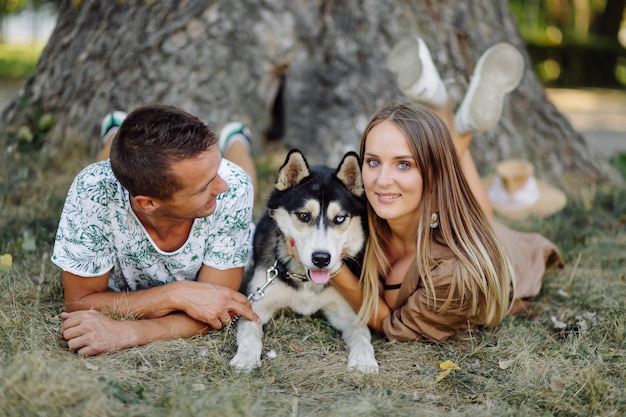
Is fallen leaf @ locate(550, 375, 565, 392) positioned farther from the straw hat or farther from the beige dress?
the straw hat

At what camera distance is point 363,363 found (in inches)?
123

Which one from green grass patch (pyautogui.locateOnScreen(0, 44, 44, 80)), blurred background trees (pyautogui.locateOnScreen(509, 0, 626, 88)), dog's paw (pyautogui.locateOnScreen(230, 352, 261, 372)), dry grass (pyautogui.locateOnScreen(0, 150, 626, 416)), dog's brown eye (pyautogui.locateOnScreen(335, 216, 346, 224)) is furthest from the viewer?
blurred background trees (pyautogui.locateOnScreen(509, 0, 626, 88))

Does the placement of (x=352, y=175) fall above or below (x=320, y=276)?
above

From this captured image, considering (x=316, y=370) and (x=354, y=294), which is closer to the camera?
(x=316, y=370)

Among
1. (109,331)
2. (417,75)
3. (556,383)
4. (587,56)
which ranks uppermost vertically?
(417,75)

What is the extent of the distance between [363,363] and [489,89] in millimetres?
2378

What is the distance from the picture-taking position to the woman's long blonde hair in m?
3.25

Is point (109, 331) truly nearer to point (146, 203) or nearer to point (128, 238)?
point (128, 238)

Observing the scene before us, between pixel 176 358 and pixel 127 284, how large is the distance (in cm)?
69

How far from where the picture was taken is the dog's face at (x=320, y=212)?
3197 mm

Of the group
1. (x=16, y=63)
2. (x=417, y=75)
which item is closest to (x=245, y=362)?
(x=417, y=75)

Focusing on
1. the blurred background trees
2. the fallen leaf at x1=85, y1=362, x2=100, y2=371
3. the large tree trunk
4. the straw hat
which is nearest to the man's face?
the fallen leaf at x1=85, y1=362, x2=100, y2=371

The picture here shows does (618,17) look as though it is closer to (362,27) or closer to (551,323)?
(362,27)

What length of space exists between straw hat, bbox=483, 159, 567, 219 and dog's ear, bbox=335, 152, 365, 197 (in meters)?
2.35
